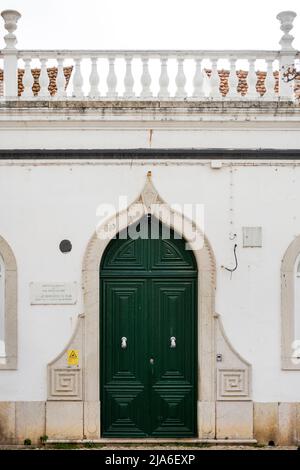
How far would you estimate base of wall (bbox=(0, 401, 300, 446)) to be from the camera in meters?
8.94

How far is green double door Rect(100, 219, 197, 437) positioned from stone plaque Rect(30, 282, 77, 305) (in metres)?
0.40

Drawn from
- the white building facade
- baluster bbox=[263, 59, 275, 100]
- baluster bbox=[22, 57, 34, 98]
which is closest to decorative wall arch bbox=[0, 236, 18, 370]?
the white building facade

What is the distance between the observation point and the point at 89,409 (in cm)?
895

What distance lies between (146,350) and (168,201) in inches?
77.8

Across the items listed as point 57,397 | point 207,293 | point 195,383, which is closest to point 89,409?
point 57,397

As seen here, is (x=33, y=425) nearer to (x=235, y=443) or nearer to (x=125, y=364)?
(x=125, y=364)

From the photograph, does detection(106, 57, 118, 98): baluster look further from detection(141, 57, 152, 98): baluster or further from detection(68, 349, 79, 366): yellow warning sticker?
detection(68, 349, 79, 366): yellow warning sticker

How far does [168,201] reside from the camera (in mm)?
9055

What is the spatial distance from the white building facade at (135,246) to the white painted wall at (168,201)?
18 mm

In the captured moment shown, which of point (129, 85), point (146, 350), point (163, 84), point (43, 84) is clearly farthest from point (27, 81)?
point (146, 350)

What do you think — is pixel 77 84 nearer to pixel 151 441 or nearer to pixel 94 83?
pixel 94 83

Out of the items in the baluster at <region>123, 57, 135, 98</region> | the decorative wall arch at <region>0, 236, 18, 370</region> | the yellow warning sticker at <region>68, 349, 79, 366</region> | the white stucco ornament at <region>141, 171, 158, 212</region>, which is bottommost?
the yellow warning sticker at <region>68, 349, 79, 366</region>
